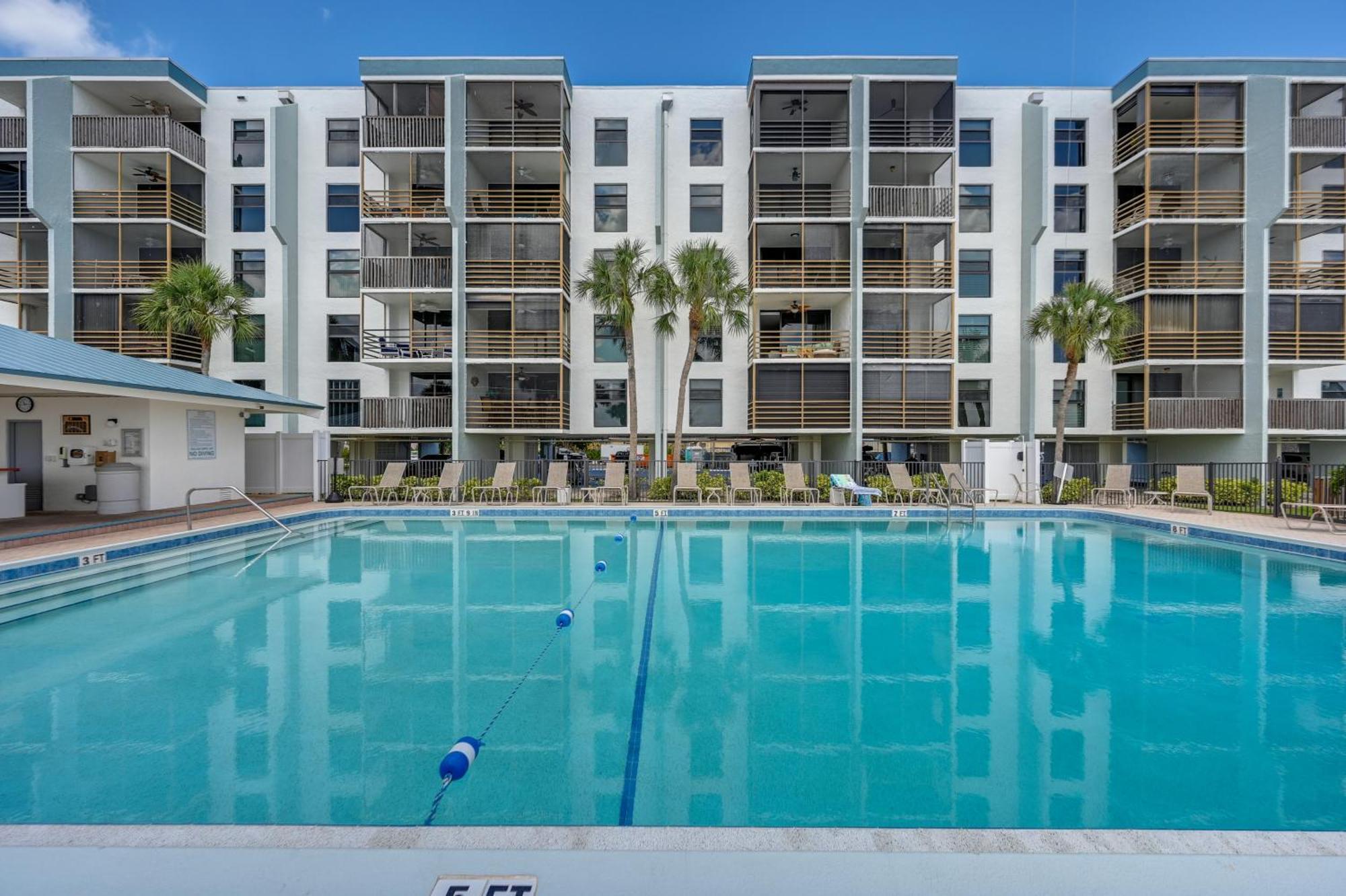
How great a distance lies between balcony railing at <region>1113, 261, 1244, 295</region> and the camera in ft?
66.9

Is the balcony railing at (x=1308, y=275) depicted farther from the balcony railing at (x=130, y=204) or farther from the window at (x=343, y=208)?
the balcony railing at (x=130, y=204)

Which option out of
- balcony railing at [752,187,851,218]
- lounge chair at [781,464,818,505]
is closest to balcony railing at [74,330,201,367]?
balcony railing at [752,187,851,218]

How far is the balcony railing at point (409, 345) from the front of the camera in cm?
2025

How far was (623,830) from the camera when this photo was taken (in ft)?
9.15

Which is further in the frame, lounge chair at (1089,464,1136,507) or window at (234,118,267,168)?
window at (234,118,267,168)

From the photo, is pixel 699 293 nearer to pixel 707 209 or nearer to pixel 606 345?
pixel 606 345

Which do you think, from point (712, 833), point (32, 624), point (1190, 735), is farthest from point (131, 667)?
point (1190, 735)

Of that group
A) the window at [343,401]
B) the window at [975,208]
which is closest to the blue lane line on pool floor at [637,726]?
the window at [343,401]

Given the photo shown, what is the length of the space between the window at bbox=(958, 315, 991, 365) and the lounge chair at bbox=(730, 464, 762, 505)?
→ 395 inches

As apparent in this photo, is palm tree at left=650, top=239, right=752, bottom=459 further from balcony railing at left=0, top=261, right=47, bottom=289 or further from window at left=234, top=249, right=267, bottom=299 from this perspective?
balcony railing at left=0, top=261, right=47, bottom=289

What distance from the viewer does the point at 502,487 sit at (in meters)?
17.9

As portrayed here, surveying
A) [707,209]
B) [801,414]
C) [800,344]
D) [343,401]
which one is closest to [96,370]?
[343,401]

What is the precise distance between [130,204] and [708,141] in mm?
20211

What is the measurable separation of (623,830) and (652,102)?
2330 cm
